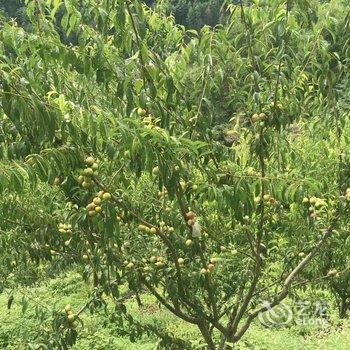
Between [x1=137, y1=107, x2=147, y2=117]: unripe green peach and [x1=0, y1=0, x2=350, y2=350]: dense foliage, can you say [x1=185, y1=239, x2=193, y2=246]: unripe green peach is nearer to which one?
[x1=0, y1=0, x2=350, y2=350]: dense foliage

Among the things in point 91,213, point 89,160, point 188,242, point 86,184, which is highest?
point 89,160

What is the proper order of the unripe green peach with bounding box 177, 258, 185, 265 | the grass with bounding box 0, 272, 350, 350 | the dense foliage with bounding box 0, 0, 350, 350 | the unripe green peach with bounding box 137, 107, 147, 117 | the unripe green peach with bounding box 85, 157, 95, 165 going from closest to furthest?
1. the dense foliage with bounding box 0, 0, 350, 350
2. the unripe green peach with bounding box 85, 157, 95, 165
3. the unripe green peach with bounding box 137, 107, 147, 117
4. the unripe green peach with bounding box 177, 258, 185, 265
5. the grass with bounding box 0, 272, 350, 350

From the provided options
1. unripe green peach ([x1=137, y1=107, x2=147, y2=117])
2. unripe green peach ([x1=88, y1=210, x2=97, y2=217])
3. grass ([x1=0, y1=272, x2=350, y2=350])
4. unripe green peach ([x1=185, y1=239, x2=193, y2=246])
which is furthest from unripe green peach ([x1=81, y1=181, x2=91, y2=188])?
grass ([x1=0, y1=272, x2=350, y2=350])

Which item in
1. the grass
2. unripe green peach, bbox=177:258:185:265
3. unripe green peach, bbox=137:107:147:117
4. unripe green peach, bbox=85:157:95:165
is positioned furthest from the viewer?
the grass

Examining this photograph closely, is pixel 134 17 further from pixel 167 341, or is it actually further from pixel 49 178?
pixel 167 341

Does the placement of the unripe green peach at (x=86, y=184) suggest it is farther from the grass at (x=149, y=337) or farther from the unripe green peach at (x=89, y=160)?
the grass at (x=149, y=337)

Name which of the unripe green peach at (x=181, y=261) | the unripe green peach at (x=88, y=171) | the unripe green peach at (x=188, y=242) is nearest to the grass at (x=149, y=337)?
the unripe green peach at (x=181, y=261)

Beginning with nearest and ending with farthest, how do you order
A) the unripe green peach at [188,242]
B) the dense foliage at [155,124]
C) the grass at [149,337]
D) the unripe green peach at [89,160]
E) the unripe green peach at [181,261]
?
1. the dense foliage at [155,124]
2. the unripe green peach at [89,160]
3. the unripe green peach at [188,242]
4. the unripe green peach at [181,261]
5. the grass at [149,337]

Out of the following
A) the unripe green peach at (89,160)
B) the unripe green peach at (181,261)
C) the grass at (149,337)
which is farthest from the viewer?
the grass at (149,337)

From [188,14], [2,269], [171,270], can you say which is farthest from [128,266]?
[188,14]

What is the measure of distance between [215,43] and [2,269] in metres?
3.49

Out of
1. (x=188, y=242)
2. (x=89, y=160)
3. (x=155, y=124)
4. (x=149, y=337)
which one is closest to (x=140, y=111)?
(x=155, y=124)

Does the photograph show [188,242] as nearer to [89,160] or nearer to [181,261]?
[181,261]

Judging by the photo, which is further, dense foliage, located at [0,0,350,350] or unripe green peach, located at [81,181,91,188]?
unripe green peach, located at [81,181,91,188]
